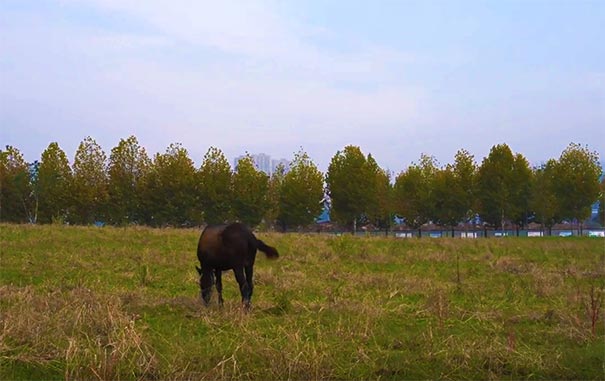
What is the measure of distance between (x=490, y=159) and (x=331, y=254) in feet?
121

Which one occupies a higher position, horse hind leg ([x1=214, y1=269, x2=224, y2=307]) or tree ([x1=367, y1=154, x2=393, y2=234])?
tree ([x1=367, y1=154, x2=393, y2=234])

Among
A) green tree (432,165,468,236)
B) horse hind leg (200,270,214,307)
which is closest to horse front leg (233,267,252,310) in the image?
horse hind leg (200,270,214,307)

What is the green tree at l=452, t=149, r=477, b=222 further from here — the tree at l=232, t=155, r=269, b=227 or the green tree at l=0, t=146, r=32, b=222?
the green tree at l=0, t=146, r=32, b=222

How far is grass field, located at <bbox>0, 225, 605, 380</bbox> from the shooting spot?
7.23 metres

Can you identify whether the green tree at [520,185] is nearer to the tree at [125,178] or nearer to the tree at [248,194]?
the tree at [248,194]

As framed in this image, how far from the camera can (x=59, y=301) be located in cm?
966

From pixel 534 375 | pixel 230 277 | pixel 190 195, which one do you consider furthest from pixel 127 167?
pixel 534 375

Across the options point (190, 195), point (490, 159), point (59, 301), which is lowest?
point (59, 301)

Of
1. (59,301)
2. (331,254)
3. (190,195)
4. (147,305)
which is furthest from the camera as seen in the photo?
(190,195)

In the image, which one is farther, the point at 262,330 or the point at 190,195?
the point at 190,195

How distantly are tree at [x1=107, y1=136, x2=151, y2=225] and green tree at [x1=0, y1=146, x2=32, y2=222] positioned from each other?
260 inches

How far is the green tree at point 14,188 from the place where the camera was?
4919 cm

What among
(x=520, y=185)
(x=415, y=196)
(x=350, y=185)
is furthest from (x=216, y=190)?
(x=520, y=185)

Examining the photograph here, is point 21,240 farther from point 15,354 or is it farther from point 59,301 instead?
point 15,354
